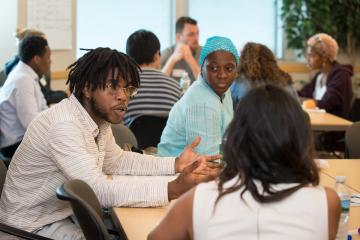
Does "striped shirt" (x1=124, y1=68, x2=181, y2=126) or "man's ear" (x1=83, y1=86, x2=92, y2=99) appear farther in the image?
"striped shirt" (x1=124, y1=68, x2=181, y2=126)

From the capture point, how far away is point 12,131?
486 cm

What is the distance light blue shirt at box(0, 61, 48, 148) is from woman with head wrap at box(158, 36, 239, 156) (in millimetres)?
1592

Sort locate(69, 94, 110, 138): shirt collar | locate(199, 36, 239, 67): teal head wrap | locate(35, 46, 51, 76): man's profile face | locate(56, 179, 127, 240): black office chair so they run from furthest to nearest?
locate(35, 46, 51, 76): man's profile face → locate(199, 36, 239, 67): teal head wrap → locate(69, 94, 110, 138): shirt collar → locate(56, 179, 127, 240): black office chair

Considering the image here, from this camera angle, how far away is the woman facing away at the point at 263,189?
1.68 meters

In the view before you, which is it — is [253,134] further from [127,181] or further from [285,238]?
[127,181]

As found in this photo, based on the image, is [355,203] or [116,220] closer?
[116,220]

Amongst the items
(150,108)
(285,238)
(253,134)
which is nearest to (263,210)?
(285,238)

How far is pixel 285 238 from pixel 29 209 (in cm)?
127

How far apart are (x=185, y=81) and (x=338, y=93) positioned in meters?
1.39

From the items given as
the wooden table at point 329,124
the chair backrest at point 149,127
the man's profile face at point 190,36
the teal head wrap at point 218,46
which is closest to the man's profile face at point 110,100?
the teal head wrap at point 218,46

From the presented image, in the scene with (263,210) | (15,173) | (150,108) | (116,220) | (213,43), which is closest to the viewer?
A: (263,210)

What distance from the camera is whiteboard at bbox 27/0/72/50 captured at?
22.7 feet

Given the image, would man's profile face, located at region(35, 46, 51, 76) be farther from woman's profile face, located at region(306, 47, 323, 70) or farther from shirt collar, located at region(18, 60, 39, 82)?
woman's profile face, located at region(306, 47, 323, 70)

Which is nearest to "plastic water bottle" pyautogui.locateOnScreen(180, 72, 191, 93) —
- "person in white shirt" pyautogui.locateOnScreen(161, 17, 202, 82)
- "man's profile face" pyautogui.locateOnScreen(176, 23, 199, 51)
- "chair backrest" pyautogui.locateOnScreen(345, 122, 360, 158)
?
"person in white shirt" pyautogui.locateOnScreen(161, 17, 202, 82)
